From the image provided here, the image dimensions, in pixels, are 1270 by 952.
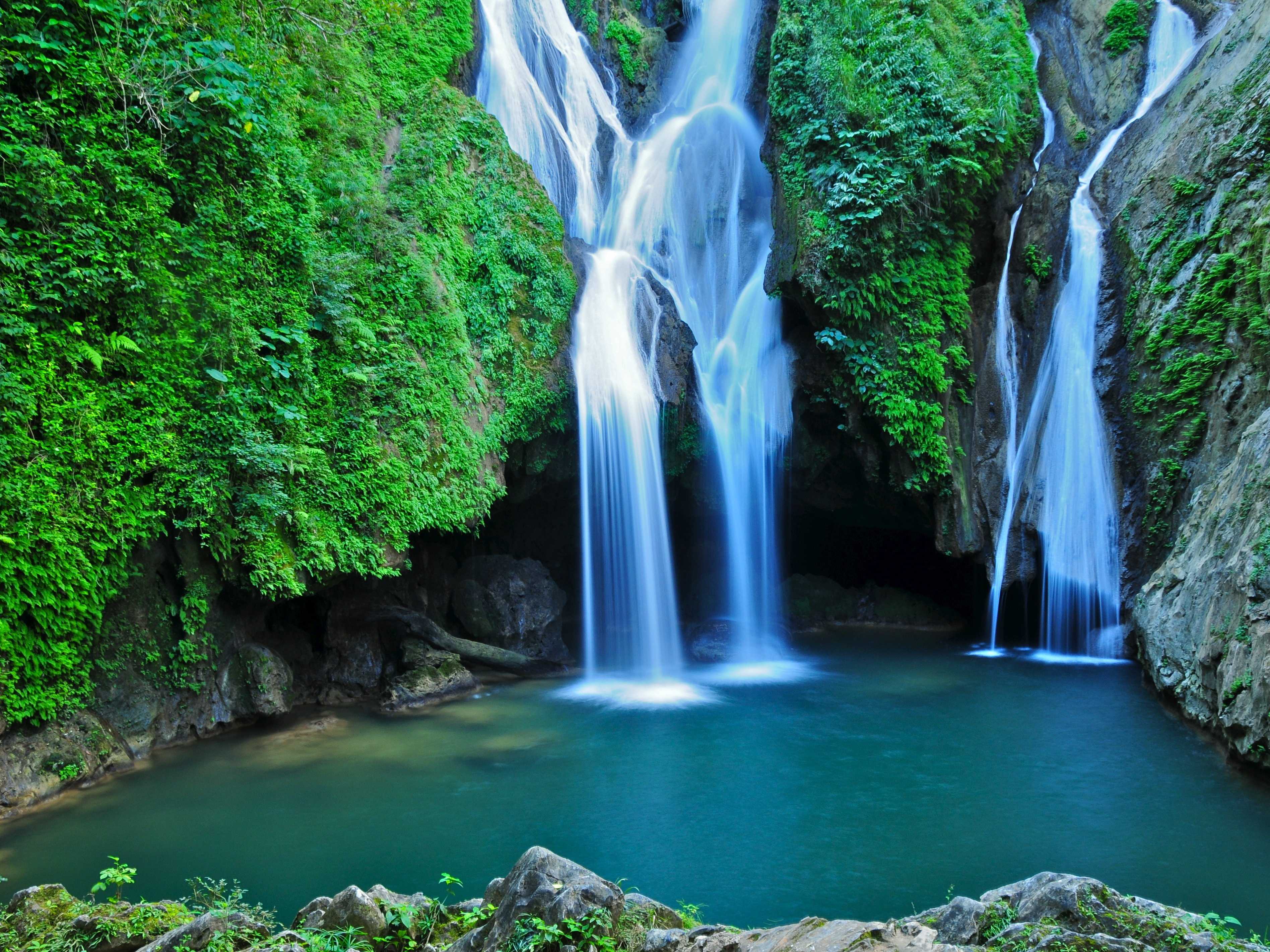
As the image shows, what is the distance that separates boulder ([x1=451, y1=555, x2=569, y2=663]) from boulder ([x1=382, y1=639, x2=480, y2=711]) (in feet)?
4.30

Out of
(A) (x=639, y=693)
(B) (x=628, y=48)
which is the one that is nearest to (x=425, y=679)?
(A) (x=639, y=693)

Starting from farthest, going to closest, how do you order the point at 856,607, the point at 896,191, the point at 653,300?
the point at 856,607, the point at 653,300, the point at 896,191

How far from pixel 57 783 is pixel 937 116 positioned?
45.3 feet

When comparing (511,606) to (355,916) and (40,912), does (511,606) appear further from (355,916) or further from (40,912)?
(355,916)

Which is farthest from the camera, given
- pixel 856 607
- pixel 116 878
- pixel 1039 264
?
pixel 856 607

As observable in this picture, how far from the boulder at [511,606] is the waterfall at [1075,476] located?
7540 mm

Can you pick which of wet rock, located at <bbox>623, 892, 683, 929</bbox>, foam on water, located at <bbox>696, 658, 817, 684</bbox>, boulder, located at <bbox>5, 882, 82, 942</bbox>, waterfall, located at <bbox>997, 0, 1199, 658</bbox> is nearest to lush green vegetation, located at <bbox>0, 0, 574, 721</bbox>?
boulder, located at <bbox>5, 882, 82, 942</bbox>

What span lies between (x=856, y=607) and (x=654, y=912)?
43.1 ft

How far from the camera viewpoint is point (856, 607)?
1628 centimetres

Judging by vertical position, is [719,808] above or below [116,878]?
below

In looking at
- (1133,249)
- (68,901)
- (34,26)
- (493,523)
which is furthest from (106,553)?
(1133,249)

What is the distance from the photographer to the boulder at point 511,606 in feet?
41.1

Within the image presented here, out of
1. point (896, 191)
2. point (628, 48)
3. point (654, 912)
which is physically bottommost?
point (654, 912)

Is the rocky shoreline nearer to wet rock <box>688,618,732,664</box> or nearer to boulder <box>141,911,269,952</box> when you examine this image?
boulder <box>141,911,269,952</box>
